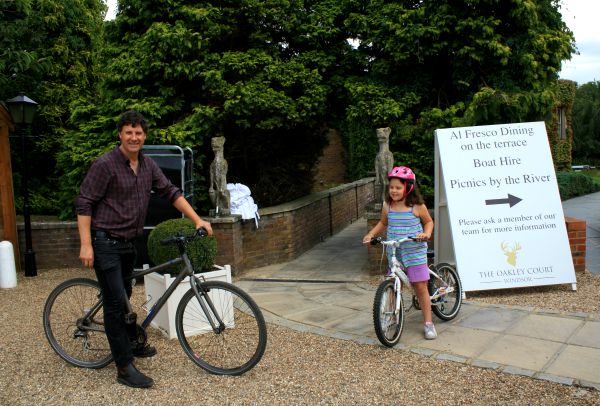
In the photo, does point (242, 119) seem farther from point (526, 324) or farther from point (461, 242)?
point (526, 324)

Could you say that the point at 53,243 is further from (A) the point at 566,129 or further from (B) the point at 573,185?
(A) the point at 566,129

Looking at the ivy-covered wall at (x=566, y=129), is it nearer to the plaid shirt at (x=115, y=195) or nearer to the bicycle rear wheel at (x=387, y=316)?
the bicycle rear wheel at (x=387, y=316)

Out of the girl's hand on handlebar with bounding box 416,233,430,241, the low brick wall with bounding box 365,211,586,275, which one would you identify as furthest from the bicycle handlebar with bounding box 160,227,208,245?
the low brick wall with bounding box 365,211,586,275

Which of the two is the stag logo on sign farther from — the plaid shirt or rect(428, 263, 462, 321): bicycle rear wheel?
the plaid shirt

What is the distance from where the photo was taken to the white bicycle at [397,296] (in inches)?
170

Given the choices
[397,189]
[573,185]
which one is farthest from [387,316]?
[573,185]

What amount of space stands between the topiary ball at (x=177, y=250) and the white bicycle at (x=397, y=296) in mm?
1647

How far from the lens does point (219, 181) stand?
7695mm

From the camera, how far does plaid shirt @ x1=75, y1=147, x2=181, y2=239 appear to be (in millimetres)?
3787

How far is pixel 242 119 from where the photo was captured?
8.61m

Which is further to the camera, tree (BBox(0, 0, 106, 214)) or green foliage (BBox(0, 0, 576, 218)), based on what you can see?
tree (BBox(0, 0, 106, 214))

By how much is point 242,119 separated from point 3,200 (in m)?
3.92

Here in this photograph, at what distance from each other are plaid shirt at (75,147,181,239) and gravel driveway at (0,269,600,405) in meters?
1.14


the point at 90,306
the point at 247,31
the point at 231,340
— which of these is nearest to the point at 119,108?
the point at 247,31
